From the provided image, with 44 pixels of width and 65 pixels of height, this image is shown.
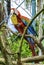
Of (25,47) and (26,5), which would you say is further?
(26,5)

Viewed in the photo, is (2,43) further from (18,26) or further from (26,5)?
(26,5)

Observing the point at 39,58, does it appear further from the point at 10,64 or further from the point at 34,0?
the point at 34,0

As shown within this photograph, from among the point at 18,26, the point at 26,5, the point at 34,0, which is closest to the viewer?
the point at 18,26

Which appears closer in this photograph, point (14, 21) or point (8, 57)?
point (8, 57)

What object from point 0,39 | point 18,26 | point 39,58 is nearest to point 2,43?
point 0,39

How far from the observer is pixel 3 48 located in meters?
0.77

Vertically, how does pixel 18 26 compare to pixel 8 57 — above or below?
below

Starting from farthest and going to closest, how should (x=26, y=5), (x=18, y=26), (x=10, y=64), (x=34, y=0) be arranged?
Result: (x=26, y=5)
(x=34, y=0)
(x=18, y=26)
(x=10, y=64)

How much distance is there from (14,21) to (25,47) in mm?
420

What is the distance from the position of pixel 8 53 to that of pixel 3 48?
0.03 m

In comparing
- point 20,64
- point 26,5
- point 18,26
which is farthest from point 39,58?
point 26,5

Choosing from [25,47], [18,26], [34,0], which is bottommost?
[25,47]

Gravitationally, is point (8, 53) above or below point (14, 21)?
above

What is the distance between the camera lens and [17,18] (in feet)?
11.4
